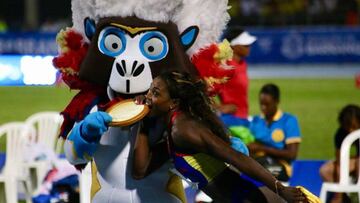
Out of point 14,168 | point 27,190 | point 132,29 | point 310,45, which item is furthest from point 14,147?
point 310,45

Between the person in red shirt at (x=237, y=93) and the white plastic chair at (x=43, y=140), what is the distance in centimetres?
147

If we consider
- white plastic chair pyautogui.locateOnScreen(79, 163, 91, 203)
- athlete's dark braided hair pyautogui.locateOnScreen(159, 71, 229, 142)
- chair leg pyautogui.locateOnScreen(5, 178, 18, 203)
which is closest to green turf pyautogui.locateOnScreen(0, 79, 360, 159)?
chair leg pyautogui.locateOnScreen(5, 178, 18, 203)

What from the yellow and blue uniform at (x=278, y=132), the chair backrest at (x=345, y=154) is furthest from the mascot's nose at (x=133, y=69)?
the yellow and blue uniform at (x=278, y=132)

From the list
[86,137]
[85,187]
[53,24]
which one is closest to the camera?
[86,137]

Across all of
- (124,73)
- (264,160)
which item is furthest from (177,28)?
(264,160)

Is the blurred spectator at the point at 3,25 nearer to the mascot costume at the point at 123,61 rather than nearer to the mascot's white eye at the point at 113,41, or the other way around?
the mascot costume at the point at 123,61

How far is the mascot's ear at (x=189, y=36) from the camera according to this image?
564 cm

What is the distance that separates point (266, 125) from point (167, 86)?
13.2ft

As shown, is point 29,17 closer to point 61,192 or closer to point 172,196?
point 61,192

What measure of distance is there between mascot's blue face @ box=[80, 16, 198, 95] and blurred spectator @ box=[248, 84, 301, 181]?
10.2ft

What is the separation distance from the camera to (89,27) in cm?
571

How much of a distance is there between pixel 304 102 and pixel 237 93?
9394mm

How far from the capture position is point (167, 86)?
16.9 ft

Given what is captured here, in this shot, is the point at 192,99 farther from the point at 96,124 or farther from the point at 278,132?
the point at 278,132
